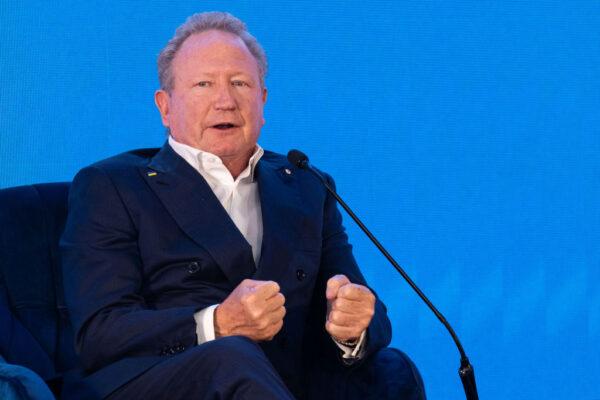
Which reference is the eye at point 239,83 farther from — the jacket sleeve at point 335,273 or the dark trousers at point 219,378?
the dark trousers at point 219,378

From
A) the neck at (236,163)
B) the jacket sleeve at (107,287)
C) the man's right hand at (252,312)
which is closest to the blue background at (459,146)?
the neck at (236,163)

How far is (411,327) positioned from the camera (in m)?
3.05

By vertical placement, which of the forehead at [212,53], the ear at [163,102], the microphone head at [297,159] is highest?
the forehead at [212,53]

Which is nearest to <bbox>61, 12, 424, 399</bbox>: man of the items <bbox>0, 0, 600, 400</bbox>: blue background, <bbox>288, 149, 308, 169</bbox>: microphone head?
<bbox>288, 149, 308, 169</bbox>: microphone head

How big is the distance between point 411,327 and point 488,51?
894mm

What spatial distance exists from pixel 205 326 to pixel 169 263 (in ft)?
0.76

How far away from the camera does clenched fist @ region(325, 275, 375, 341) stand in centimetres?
183

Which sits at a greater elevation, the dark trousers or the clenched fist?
the clenched fist

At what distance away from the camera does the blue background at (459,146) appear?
2918 mm

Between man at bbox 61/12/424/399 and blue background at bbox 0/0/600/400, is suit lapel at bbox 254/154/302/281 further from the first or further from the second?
blue background at bbox 0/0/600/400

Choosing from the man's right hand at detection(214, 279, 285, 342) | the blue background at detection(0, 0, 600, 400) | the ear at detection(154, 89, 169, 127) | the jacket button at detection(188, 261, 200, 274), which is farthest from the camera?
the blue background at detection(0, 0, 600, 400)

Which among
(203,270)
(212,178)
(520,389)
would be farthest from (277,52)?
(520,389)

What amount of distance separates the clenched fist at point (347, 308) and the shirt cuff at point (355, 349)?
45 mm

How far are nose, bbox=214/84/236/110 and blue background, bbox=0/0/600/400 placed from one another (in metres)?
0.74
